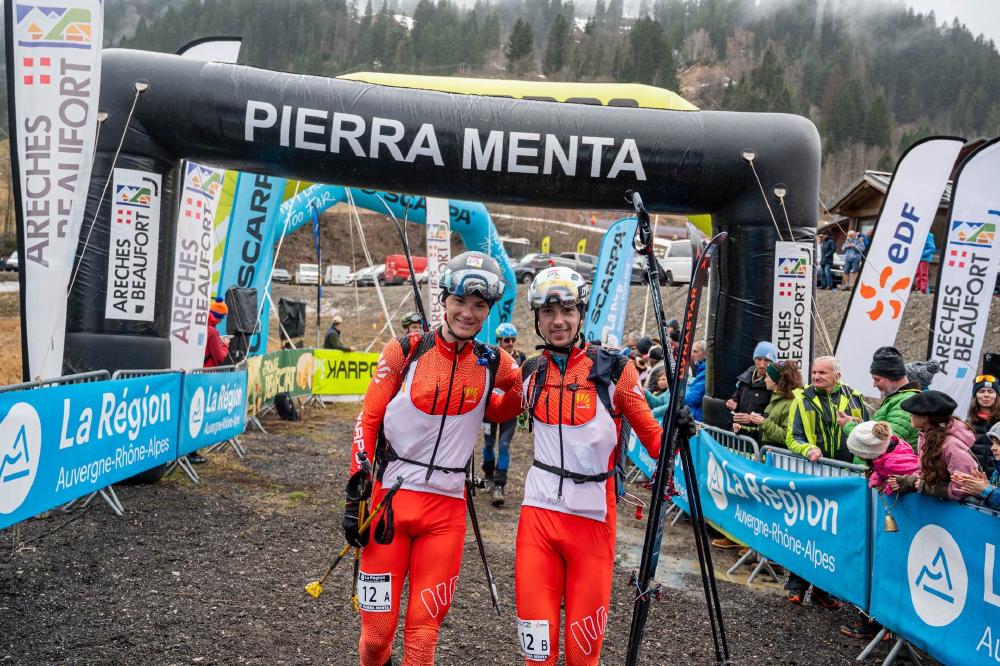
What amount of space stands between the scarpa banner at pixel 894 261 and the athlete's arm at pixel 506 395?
7.33 metres

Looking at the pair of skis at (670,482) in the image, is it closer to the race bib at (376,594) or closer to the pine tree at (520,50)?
the race bib at (376,594)

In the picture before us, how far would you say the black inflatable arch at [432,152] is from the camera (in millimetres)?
8344

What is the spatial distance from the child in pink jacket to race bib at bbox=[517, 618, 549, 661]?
228cm

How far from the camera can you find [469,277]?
398 centimetres

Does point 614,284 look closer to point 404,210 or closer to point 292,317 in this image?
point 404,210

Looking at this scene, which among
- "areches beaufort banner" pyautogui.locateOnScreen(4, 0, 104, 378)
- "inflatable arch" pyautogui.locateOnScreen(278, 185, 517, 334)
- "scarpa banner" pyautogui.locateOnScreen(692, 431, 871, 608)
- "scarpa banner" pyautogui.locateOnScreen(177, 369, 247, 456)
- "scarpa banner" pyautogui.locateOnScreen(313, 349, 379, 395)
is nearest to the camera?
"scarpa banner" pyautogui.locateOnScreen(692, 431, 871, 608)

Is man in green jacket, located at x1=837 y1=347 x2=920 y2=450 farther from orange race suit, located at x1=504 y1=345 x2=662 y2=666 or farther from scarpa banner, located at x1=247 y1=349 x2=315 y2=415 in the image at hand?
scarpa banner, located at x1=247 y1=349 x2=315 y2=415

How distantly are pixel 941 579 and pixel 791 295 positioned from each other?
4846 mm

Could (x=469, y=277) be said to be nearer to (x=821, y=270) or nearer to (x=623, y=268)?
(x=623, y=268)

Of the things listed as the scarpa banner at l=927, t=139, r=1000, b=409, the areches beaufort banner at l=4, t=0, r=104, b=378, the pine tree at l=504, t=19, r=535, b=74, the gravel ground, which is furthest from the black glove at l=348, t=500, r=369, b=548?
the pine tree at l=504, t=19, r=535, b=74

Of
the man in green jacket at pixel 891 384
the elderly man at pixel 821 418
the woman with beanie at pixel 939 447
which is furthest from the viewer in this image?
the elderly man at pixel 821 418

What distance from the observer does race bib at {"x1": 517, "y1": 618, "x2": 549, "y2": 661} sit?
3.63 metres

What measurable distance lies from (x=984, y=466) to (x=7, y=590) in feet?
21.7

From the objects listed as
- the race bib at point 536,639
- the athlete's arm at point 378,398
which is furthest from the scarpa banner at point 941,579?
the athlete's arm at point 378,398
